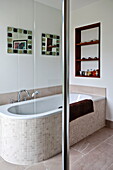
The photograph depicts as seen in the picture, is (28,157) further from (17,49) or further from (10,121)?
(17,49)

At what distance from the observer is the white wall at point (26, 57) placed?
248 cm

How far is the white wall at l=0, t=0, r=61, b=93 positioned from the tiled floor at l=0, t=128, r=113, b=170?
1.08 metres

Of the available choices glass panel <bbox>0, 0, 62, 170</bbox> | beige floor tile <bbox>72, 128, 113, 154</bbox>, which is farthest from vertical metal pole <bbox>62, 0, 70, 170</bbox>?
beige floor tile <bbox>72, 128, 113, 154</bbox>

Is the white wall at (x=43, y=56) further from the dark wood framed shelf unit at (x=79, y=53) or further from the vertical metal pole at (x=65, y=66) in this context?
the vertical metal pole at (x=65, y=66)

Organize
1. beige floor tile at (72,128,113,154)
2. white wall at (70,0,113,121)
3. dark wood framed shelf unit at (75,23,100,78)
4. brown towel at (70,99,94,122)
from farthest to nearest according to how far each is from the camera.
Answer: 1. dark wood framed shelf unit at (75,23,100,78)
2. white wall at (70,0,113,121)
3. brown towel at (70,99,94,122)
4. beige floor tile at (72,128,113,154)

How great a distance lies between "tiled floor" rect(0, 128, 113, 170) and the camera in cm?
184

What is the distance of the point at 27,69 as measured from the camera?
2.75m

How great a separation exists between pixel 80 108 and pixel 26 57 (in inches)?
50.0

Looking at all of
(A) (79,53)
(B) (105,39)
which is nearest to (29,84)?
(A) (79,53)

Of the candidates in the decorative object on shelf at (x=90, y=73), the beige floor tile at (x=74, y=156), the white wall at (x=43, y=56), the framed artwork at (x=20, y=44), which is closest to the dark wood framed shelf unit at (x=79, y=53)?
the decorative object on shelf at (x=90, y=73)

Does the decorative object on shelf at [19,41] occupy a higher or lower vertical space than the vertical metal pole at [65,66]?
higher

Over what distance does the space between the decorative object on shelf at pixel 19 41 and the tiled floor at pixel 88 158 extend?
65.0 inches

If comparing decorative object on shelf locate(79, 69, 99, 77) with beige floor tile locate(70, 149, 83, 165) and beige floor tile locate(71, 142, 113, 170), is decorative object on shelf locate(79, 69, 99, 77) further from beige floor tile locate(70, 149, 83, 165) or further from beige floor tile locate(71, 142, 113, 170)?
beige floor tile locate(70, 149, 83, 165)

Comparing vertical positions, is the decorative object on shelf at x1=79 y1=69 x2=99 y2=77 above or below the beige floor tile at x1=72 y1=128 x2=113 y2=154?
above
